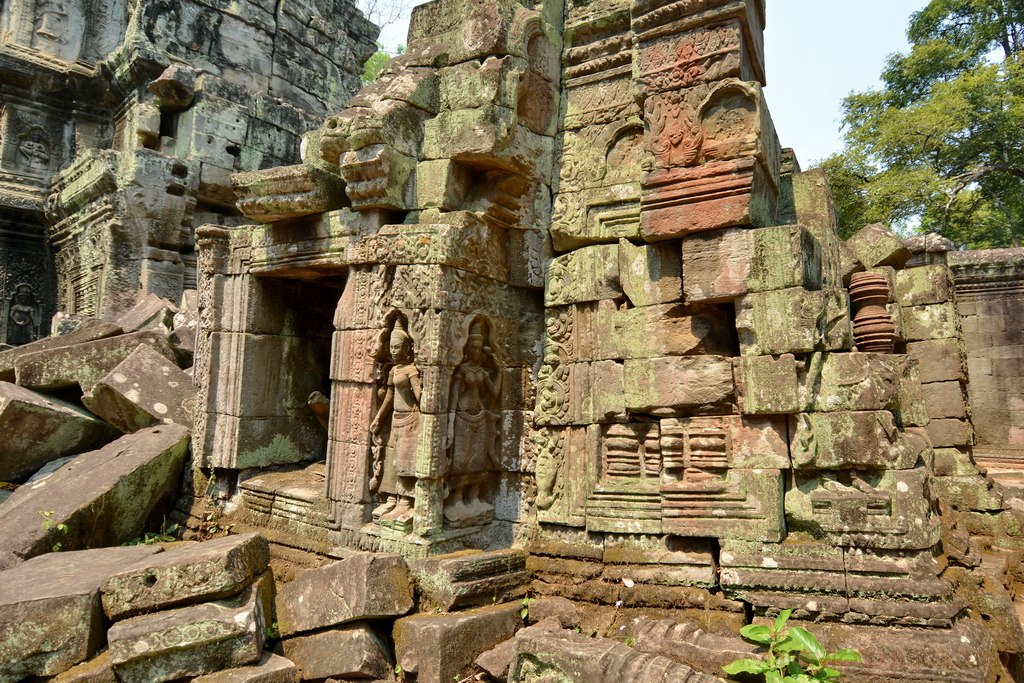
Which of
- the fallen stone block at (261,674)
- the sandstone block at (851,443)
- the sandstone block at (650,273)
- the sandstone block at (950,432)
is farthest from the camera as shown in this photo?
the sandstone block at (950,432)

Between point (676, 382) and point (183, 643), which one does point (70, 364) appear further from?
point (676, 382)

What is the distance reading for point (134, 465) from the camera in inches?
218

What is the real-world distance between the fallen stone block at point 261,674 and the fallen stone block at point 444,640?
2.10ft

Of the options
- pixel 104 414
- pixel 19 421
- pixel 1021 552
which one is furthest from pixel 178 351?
pixel 1021 552

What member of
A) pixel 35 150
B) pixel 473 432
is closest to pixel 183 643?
pixel 473 432

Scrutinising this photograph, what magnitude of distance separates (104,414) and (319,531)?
302 centimetres

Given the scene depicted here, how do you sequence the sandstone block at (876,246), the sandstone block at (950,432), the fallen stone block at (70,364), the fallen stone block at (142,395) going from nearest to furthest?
the sandstone block at (876,246) < the sandstone block at (950,432) < the fallen stone block at (142,395) < the fallen stone block at (70,364)

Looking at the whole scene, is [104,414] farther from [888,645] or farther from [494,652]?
[888,645]

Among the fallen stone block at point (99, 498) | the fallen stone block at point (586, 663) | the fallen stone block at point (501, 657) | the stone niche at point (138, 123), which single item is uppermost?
the stone niche at point (138, 123)

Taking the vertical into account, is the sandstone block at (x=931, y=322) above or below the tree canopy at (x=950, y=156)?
below

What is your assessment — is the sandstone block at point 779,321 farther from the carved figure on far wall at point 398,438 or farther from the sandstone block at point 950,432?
the sandstone block at point 950,432

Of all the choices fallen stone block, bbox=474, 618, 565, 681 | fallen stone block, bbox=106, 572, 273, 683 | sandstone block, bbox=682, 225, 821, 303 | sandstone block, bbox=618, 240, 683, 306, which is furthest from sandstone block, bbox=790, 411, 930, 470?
fallen stone block, bbox=106, 572, 273, 683

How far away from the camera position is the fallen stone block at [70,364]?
6.84m

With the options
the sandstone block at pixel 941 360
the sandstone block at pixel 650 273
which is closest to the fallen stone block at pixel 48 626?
the sandstone block at pixel 650 273
